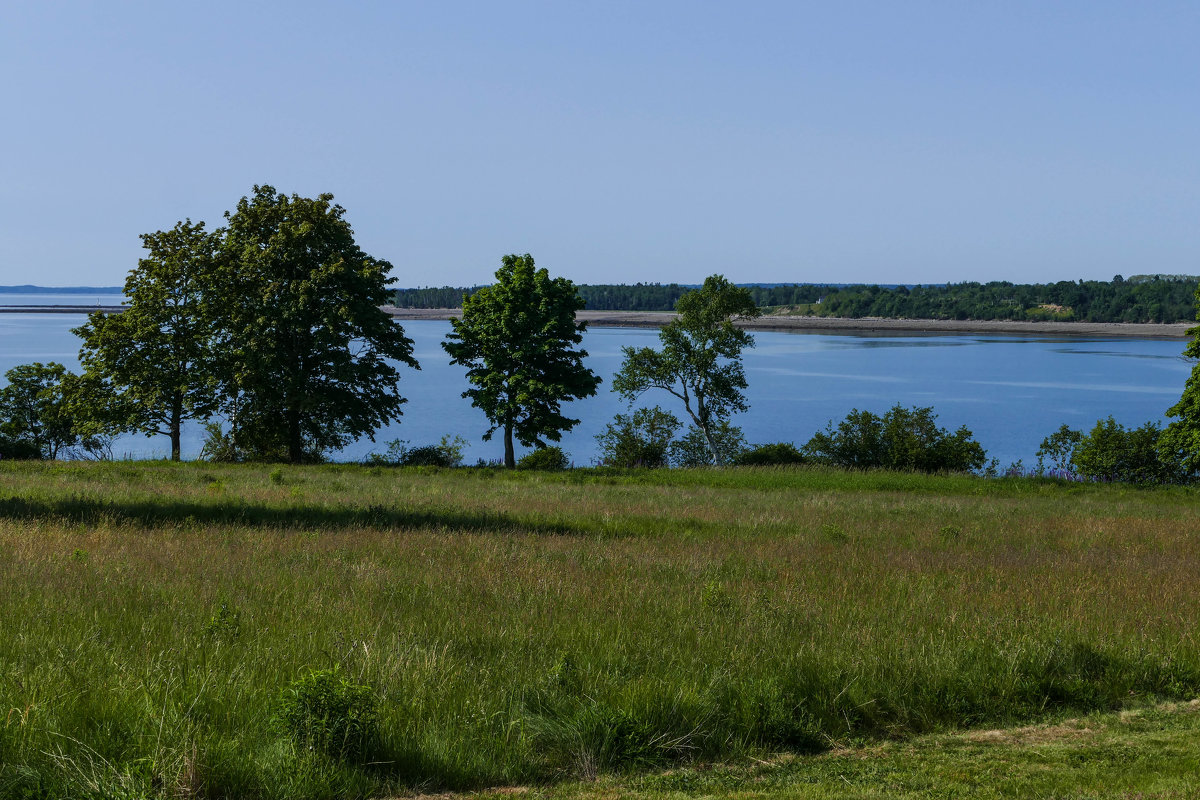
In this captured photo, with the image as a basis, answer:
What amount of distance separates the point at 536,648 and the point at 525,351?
3938 centimetres

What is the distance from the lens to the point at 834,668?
784 cm

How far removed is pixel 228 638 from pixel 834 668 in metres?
5.09

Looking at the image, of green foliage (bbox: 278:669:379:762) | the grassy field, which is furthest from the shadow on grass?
green foliage (bbox: 278:669:379:762)

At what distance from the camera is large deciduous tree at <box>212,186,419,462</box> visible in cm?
4175

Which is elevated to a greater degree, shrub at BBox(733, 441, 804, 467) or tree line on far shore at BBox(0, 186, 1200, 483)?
tree line on far shore at BBox(0, 186, 1200, 483)

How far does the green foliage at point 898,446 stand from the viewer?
4334 centimetres

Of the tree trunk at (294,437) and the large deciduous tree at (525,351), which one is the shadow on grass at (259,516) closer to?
the tree trunk at (294,437)

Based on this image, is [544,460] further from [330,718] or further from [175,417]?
[330,718]

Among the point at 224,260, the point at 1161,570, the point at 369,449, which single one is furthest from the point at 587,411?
the point at 1161,570

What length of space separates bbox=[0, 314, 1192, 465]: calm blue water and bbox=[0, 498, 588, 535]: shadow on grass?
3131cm

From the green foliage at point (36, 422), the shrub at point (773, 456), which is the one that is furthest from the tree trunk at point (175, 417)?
the shrub at point (773, 456)

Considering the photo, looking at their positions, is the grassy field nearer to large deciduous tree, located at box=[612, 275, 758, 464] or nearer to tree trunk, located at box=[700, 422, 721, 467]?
large deciduous tree, located at box=[612, 275, 758, 464]

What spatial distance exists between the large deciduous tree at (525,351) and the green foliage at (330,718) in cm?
4054

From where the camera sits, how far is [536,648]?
26.7 feet
